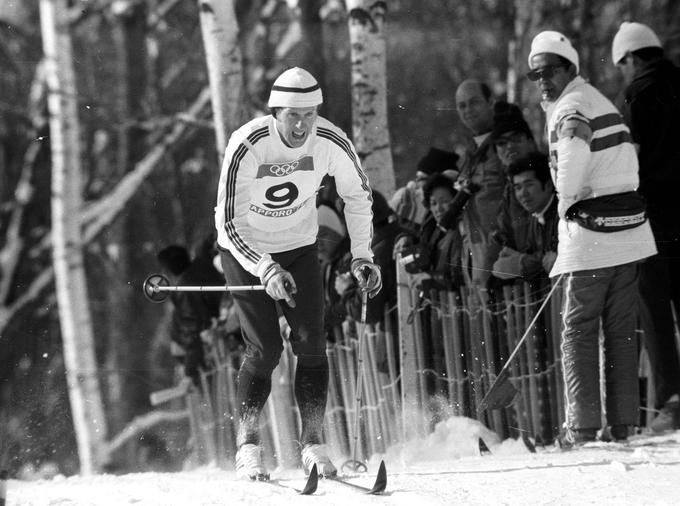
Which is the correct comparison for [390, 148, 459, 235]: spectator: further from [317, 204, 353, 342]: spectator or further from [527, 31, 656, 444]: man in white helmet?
[527, 31, 656, 444]: man in white helmet

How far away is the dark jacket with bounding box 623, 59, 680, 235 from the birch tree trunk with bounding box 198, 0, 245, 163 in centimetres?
204

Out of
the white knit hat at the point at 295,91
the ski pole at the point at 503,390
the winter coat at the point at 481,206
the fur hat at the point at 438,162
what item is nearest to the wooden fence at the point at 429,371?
the ski pole at the point at 503,390

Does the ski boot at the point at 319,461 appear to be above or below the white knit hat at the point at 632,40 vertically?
below

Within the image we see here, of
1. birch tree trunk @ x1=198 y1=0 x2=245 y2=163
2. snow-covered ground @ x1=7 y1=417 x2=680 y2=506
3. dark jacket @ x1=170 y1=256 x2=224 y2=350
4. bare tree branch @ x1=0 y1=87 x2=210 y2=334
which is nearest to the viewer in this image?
snow-covered ground @ x1=7 y1=417 x2=680 y2=506

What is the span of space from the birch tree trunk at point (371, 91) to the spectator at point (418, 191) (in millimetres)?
81

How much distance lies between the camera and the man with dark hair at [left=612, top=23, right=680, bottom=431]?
5.80m

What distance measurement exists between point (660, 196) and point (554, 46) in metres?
0.95

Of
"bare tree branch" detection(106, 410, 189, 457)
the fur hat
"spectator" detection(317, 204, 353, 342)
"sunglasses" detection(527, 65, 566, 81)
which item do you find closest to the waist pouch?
"sunglasses" detection(527, 65, 566, 81)

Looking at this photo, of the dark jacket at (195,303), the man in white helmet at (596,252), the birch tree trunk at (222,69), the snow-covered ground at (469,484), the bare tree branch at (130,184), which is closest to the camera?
the snow-covered ground at (469,484)

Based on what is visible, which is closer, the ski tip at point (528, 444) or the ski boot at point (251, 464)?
the ski boot at point (251, 464)

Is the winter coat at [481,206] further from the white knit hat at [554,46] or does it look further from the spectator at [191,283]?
the spectator at [191,283]

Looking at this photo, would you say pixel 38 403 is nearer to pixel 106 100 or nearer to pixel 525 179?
pixel 106 100

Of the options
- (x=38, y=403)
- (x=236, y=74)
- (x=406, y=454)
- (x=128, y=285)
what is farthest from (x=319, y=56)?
(x=38, y=403)

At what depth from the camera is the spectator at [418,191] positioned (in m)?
6.12
